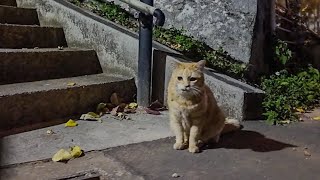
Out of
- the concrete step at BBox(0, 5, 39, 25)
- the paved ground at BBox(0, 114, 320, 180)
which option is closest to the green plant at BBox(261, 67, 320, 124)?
the paved ground at BBox(0, 114, 320, 180)

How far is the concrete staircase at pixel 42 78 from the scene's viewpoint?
341cm

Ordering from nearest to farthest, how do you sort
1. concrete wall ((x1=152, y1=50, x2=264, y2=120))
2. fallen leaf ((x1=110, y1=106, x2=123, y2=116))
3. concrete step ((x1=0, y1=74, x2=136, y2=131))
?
concrete step ((x1=0, y1=74, x2=136, y2=131))
concrete wall ((x1=152, y1=50, x2=264, y2=120))
fallen leaf ((x1=110, y1=106, x2=123, y2=116))

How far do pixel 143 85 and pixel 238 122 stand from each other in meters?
1.01

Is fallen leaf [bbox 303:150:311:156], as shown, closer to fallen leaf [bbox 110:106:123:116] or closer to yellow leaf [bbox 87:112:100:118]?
fallen leaf [bbox 110:106:123:116]

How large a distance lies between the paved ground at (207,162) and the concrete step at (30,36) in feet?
6.23

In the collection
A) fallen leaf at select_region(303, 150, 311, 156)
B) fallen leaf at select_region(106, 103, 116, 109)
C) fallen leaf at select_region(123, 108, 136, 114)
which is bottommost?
fallen leaf at select_region(123, 108, 136, 114)

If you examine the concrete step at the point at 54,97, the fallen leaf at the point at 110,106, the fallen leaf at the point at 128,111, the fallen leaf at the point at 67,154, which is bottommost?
the fallen leaf at the point at 128,111

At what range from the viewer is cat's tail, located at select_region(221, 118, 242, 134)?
11.6 ft

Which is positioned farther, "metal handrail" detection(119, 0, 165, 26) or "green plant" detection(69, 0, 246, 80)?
"green plant" detection(69, 0, 246, 80)

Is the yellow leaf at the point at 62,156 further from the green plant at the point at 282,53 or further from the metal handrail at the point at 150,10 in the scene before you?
the green plant at the point at 282,53

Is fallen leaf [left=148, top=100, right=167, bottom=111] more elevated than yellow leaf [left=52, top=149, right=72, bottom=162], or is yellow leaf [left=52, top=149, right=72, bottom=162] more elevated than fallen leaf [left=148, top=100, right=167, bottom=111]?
yellow leaf [left=52, top=149, right=72, bottom=162]

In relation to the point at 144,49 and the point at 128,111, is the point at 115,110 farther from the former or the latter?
the point at 144,49

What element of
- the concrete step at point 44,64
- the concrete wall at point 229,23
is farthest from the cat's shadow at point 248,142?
the concrete step at point 44,64

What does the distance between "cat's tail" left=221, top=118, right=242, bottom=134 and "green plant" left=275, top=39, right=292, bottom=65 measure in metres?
1.80
